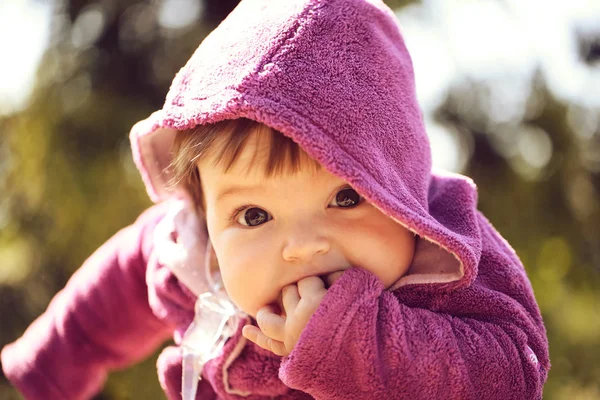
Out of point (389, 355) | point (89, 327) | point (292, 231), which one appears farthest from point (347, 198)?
point (89, 327)

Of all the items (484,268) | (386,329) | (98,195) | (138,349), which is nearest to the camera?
(386,329)

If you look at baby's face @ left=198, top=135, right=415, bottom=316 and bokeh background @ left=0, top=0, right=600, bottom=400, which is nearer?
baby's face @ left=198, top=135, right=415, bottom=316

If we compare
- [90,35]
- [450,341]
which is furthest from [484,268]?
[90,35]

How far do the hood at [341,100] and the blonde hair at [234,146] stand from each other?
26mm

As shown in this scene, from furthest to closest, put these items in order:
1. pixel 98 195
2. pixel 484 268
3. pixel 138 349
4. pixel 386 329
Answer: pixel 98 195 → pixel 138 349 → pixel 484 268 → pixel 386 329

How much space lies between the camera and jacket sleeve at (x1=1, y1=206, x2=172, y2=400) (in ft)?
3.51

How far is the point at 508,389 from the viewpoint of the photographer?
0.69 meters

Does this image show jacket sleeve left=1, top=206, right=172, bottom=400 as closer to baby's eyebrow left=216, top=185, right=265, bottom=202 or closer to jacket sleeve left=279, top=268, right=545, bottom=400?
baby's eyebrow left=216, top=185, right=265, bottom=202

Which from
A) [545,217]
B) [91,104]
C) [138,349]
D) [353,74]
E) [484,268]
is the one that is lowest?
[545,217]

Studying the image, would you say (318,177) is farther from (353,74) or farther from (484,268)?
A: (484,268)

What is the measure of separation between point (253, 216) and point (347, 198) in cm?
11

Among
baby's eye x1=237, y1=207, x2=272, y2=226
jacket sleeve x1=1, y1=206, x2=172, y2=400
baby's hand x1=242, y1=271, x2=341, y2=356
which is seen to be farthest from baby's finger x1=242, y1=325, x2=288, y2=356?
jacket sleeve x1=1, y1=206, x2=172, y2=400

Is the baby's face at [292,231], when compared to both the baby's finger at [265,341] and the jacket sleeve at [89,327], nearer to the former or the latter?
the baby's finger at [265,341]

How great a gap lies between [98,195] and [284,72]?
1.22 metres
